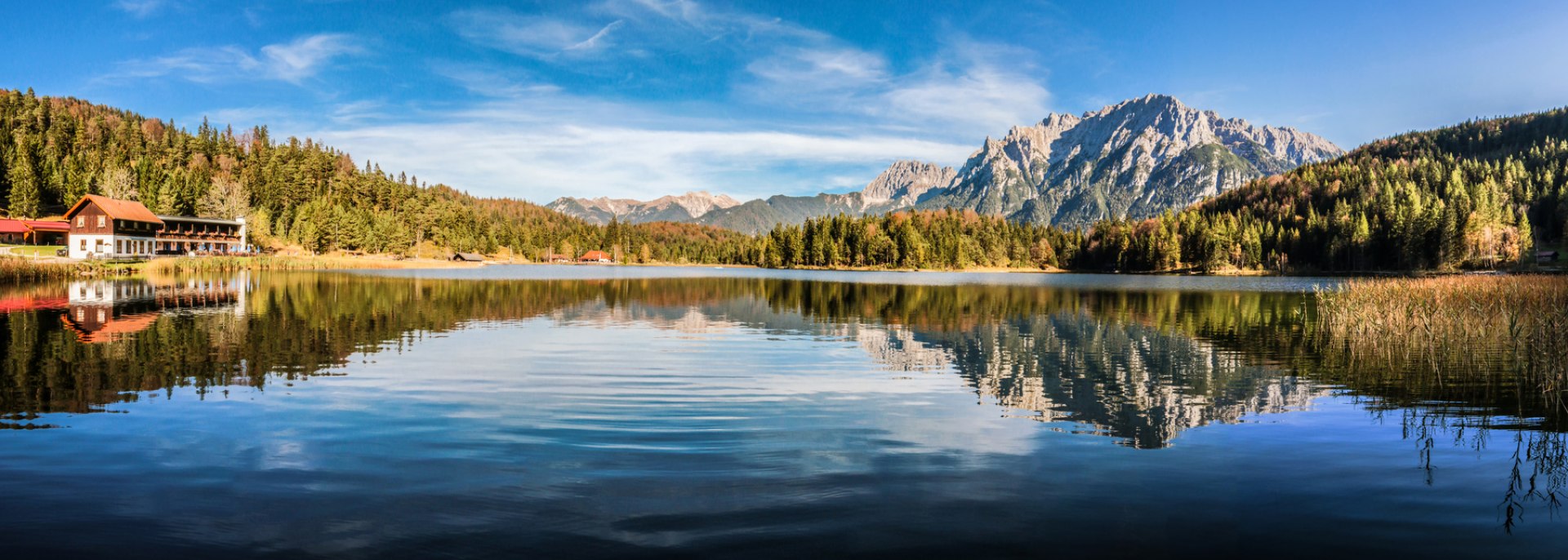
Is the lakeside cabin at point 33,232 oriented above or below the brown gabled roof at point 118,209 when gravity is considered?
below

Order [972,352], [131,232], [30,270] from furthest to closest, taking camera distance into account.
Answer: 1. [131,232]
2. [30,270]
3. [972,352]

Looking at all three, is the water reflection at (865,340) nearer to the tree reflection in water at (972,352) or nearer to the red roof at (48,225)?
the tree reflection in water at (972,352)

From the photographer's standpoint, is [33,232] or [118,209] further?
[33,232]

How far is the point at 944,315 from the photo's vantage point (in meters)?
49.6

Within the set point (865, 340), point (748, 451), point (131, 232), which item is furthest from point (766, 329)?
point (131, 232)

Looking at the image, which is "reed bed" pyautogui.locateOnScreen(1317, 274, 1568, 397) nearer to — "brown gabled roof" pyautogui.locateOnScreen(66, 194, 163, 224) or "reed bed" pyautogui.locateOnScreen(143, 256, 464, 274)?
"reed bed" pyautogui.locateOnScreen(143, 256, 464, 274)

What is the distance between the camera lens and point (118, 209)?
12488 centimetres

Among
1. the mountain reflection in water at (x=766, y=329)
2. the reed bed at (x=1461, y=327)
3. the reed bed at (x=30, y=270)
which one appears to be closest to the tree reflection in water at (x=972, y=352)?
the mountain reflection in water at (x=766, y=329)

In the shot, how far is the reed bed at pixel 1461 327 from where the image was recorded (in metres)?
25.2

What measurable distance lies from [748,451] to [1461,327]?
38.0m

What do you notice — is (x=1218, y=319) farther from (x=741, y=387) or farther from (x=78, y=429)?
(x=78, y=429)

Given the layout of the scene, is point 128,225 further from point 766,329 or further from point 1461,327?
point 1461,327

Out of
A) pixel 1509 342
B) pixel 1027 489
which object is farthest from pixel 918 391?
pixel 1509 342

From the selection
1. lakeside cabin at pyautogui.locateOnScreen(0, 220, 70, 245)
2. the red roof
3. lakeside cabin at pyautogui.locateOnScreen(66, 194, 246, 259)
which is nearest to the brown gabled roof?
lakeside cabin at pyautogui.locateOnScreen(66, 194, 246, 259)
